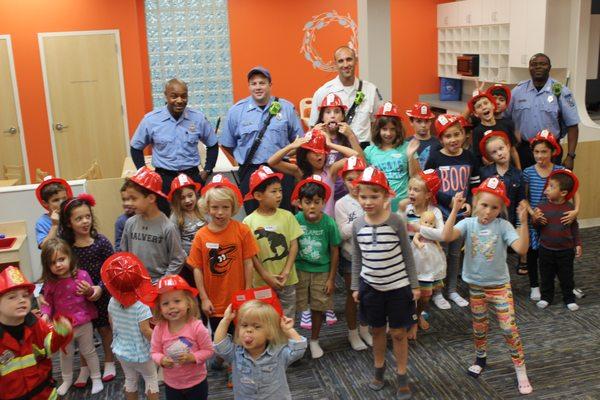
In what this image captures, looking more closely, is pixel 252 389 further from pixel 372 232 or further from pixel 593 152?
pixel 593 152

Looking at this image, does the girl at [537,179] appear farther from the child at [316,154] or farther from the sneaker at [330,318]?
the sneaker at [330,318]

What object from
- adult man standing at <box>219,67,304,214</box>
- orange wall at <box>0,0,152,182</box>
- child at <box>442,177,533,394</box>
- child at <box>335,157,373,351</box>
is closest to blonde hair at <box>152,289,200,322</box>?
child at <box>335,157,373,351</box>

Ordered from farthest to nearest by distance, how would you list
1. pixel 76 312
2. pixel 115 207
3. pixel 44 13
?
pixel 44 13
pixel 115 207
pixel 76 312

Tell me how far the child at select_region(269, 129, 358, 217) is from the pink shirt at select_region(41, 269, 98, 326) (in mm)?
1631

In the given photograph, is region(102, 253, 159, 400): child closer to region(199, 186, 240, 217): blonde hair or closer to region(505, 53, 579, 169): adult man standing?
region(199, 186, 240, 217): blonde hair

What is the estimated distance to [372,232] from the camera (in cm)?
344

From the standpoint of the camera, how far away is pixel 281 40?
10000 millimetres

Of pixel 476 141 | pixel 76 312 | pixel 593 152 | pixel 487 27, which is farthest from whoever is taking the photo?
pixel 487 27

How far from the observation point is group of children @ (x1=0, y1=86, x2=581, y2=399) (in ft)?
9.48

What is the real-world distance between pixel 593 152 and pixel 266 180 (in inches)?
158

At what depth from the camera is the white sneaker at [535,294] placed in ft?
16.0

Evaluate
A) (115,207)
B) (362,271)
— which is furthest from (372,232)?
(115,207)

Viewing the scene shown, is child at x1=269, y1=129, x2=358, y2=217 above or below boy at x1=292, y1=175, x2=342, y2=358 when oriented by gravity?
above

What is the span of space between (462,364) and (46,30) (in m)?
7.30
